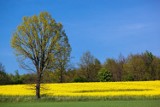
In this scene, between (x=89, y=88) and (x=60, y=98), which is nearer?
(x=60, y=98)

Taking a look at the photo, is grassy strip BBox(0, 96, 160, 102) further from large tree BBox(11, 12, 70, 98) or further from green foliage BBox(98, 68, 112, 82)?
green foliage BBox(98, 68, 112, 82)

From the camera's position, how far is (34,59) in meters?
42.2

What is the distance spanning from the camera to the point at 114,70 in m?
82.0

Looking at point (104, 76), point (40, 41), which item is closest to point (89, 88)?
point (40, 41)

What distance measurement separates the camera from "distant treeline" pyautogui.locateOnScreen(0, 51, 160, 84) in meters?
70.9

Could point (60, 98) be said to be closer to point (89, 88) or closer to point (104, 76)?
point (89, 88)

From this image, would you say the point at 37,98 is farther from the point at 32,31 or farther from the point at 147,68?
the point at 147,68

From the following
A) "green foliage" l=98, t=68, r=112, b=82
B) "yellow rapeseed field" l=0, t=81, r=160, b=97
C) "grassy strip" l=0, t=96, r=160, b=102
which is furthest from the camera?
"green foliage" l=98, t=68, r=112, b=82

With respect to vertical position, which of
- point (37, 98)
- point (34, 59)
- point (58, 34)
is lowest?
point (37, 98)

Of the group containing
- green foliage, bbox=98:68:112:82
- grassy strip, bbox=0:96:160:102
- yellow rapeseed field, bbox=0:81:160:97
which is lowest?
grassy strip, bbox=0:96:160:102

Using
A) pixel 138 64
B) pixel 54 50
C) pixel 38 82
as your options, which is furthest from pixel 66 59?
pixel 138 64

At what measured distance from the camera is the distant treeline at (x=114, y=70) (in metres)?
70.9

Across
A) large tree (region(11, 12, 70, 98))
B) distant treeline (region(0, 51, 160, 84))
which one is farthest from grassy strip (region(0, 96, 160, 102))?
distant treeline (region(0, 51, 160, 84))

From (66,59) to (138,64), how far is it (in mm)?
35342
